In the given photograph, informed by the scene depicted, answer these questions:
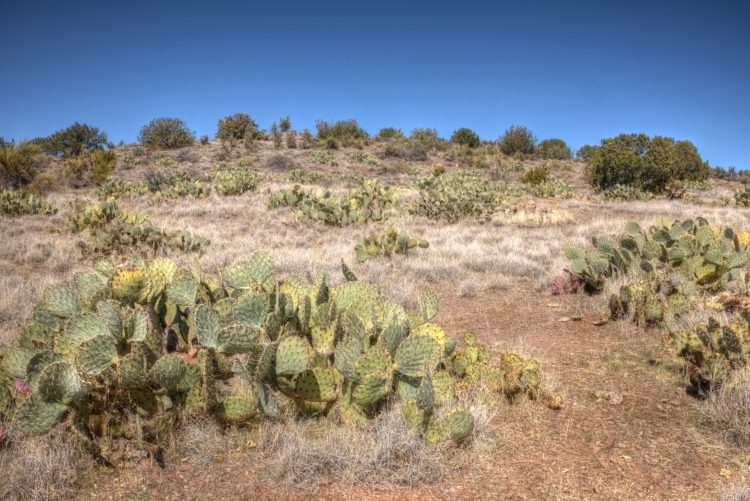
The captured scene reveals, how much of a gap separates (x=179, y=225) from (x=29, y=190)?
754 centimetres

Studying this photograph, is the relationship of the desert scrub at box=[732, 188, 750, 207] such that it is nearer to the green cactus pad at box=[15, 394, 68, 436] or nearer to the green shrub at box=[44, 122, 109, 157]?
the green cactus pad at box=[15, 394, 68, 436]

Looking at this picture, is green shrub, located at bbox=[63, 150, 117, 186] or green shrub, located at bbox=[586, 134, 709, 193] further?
green shrub, located at bbox=[63, 150, 117, 186]

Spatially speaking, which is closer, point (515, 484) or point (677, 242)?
point (515, 484)

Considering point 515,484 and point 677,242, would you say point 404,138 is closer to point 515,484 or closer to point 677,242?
point 677,242

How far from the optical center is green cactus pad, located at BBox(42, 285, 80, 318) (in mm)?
2896

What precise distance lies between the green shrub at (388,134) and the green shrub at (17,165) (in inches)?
931

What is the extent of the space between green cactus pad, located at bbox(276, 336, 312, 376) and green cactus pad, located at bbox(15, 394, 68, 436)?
1.08 metres

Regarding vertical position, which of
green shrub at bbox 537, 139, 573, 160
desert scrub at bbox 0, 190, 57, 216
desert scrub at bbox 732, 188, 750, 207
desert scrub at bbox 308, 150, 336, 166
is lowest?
desert scrub at bbox 0, 190, 57, 216

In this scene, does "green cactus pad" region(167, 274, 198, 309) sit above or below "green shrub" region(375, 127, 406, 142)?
below

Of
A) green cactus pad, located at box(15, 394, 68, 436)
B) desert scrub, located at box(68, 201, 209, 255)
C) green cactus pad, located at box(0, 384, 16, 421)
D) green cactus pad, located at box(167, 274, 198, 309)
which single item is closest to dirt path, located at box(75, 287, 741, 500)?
green cactus pad, located at box(15, 394, 68, 436)

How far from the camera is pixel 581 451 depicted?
2.55 meters

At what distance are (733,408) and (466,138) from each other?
3345cm

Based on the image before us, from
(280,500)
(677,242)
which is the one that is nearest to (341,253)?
(677,242)

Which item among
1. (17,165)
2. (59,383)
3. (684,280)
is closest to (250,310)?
(59,383)
